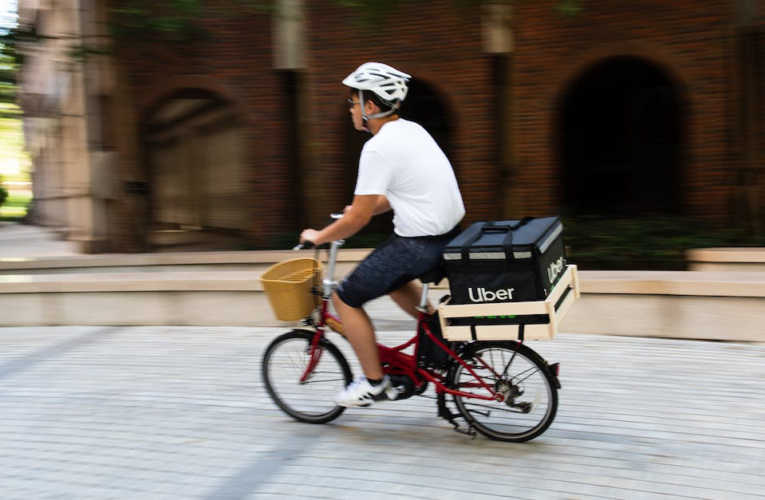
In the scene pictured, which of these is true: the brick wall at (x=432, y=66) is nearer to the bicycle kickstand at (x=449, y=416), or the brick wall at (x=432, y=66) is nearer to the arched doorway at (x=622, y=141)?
the arched doorway at (x=622, y=141)

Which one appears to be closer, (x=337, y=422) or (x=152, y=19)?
(x=337, y=422)

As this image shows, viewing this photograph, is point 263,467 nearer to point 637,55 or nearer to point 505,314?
point 505,314

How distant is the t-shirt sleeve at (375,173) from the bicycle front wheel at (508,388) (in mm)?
1039

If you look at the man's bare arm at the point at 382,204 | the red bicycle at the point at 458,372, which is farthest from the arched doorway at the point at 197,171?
the man's bare arm at the point at 382,204

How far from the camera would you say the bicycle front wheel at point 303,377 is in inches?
197

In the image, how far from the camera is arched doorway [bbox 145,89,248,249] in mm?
14008

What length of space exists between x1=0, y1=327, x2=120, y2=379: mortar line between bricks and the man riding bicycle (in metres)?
3.93

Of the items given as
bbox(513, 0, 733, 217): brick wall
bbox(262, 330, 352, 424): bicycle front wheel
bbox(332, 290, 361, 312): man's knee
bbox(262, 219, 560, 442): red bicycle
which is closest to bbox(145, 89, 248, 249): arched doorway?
bbox(513, 0, 733, 217): brick wall

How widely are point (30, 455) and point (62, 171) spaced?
1799 cm

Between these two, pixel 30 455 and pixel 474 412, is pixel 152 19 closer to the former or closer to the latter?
pixel 30 455

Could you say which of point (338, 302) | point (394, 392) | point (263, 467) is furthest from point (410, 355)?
point (263, 467)

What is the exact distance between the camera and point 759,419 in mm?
4926

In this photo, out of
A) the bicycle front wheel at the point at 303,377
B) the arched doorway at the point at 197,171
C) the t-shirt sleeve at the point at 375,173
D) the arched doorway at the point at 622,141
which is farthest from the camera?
the arched doorway at the point at 197,171

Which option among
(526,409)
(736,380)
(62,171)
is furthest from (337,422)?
(62,171)
